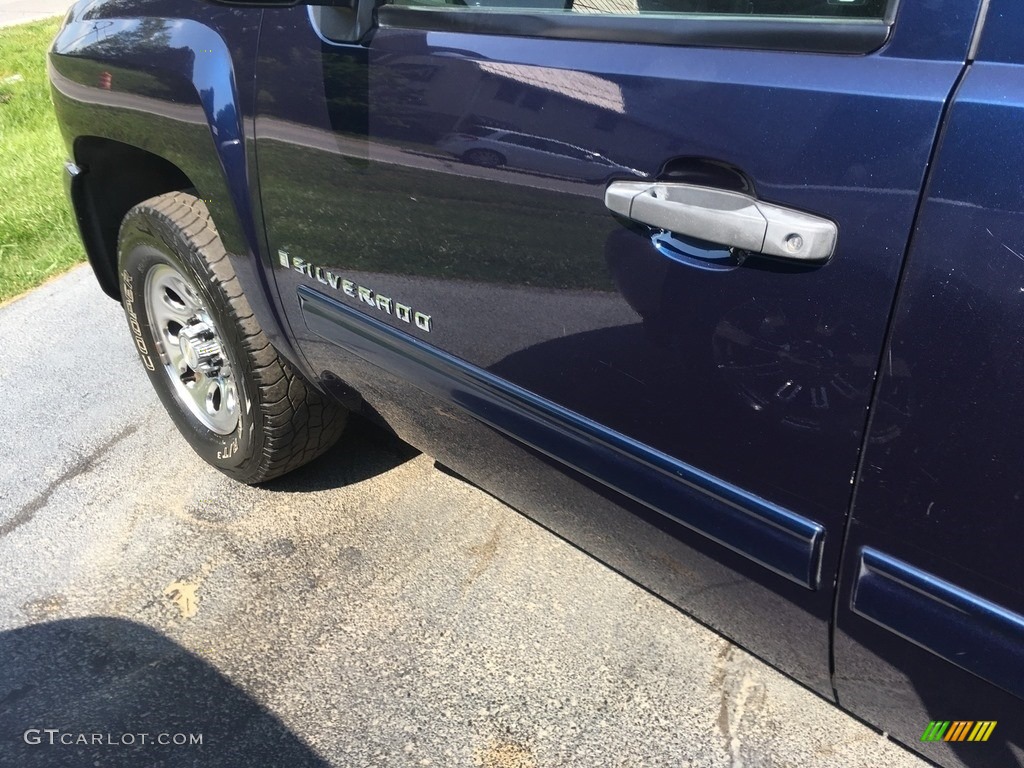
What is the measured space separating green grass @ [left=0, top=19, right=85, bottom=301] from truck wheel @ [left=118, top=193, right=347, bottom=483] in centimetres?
125

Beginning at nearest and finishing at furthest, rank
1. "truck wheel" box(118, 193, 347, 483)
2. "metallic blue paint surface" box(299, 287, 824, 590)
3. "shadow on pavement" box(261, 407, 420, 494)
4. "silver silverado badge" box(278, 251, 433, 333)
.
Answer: "metallic blue paint surface" box(299, 287, 824, 590) → "silver silverado badge" box(278, 251, 433, 333) → "truck wheel" box(118, 193, 347, 483) → "shadow on pavement" box(261, 407, 420, 494)

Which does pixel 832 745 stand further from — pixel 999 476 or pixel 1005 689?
pixel 999 476

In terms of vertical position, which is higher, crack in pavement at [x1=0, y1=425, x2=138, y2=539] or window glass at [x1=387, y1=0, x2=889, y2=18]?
window glass at [x1=387, y1=0, x2=889, y2=18]

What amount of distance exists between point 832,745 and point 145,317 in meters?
2.23

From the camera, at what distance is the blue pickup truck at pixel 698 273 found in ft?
3.54

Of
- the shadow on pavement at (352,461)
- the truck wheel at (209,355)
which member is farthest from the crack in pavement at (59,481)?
the shadow on pavement at (352,461)

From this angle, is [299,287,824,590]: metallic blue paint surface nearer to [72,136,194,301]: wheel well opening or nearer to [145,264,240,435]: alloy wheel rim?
[145,264,240,435]: alloy wheel rim

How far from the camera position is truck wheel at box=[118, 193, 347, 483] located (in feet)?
7.55

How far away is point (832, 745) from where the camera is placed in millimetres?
1829

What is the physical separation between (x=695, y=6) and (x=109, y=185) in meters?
2.07

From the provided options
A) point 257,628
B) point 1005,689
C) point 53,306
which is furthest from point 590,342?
point 53,306

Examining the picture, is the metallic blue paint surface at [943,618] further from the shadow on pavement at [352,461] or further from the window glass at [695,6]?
the shadow on pavement at [352,461]

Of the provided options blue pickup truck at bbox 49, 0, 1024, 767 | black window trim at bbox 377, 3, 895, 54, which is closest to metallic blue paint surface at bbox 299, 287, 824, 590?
blue pickup truck at bbox 49, 0, 1024, 767

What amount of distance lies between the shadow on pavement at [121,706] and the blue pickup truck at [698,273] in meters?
0.74
